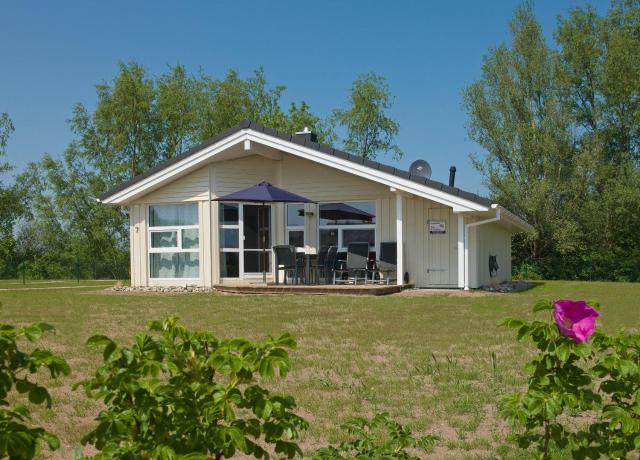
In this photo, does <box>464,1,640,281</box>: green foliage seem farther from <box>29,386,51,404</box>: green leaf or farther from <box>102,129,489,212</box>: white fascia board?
<box>29,386,51,404</box>: green leaf

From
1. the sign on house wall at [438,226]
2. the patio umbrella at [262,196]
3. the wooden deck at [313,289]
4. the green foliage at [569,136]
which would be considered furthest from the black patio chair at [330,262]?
the green foliage at [569,136]

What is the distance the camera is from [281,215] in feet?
55.3

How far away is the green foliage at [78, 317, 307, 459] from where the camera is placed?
1.91m

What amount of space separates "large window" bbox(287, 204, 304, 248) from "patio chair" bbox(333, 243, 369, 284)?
144 cm

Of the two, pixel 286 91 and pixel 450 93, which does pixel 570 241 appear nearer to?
pixel 450 93

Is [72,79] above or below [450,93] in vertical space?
above

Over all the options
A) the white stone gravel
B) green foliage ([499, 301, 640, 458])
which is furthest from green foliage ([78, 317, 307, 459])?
the white stone gravel

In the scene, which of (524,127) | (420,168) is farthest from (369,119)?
(420,168)

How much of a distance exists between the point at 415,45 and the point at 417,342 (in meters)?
27.4

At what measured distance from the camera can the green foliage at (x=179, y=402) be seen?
191 centimetres

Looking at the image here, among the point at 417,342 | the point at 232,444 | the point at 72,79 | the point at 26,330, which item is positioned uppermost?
the point at 72,79

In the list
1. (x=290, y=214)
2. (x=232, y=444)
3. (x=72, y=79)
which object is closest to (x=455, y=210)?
(x=290, y=214)

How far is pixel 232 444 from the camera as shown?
1.96m

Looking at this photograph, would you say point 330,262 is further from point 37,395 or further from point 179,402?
point 37,395
